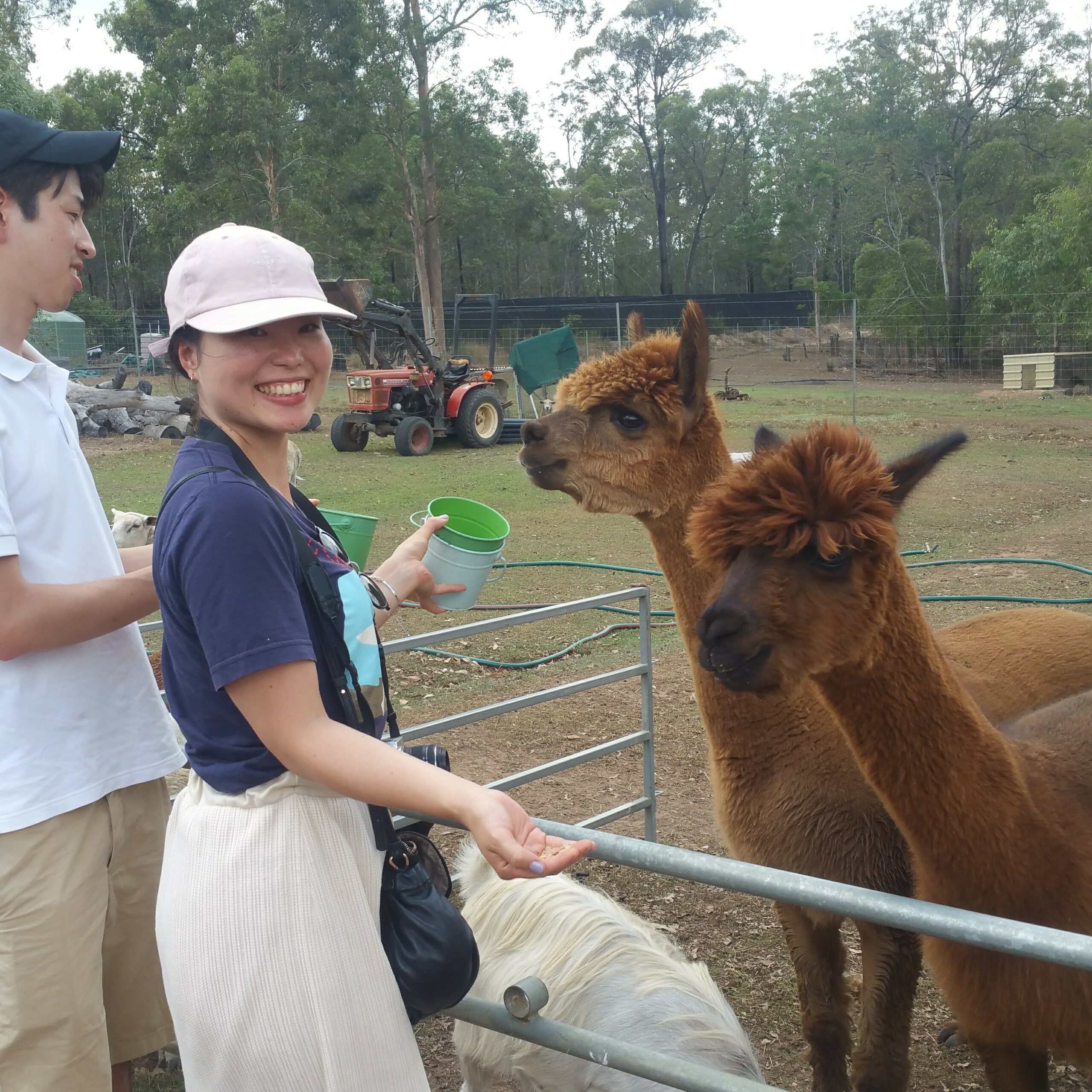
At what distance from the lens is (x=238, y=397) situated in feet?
4.99

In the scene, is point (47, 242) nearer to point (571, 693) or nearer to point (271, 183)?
point (571, 693)

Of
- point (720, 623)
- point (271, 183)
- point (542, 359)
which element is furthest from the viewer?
point (271, 183)

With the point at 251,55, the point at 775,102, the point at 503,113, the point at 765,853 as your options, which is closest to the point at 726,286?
the point at 775,102

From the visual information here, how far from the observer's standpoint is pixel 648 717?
4.65 metres

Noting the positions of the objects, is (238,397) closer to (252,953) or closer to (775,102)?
(252,953)

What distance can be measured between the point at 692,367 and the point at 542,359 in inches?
447

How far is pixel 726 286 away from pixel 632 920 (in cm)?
6142

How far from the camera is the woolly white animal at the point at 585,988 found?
250 centimetres

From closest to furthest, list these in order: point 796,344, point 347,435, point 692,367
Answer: point 692,367, point 347,435, point 796,344

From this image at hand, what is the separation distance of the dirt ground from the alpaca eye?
2018mm

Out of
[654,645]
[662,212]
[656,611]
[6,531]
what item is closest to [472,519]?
[6,531]

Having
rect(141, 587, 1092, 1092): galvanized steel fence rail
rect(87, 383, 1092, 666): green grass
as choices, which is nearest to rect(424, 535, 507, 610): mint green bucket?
rect(141, 587, 1092, 1092): galvanized steel fence rail

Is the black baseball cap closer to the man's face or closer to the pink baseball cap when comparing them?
the man's face

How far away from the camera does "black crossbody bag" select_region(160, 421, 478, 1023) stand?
144 centimetres
